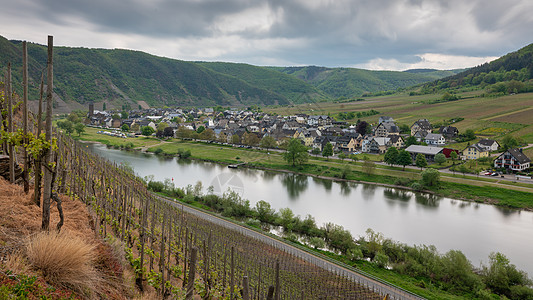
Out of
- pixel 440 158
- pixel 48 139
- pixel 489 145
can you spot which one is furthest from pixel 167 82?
pixel 48 139

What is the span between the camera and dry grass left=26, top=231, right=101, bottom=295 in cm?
351

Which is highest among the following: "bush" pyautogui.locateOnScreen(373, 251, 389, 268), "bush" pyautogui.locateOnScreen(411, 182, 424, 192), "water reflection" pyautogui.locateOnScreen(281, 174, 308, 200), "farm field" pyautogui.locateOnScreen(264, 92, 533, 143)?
"farm field" pyautogui.locateOnScreen(264, 92, 533, 143)

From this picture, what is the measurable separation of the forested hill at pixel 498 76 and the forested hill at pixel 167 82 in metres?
36.4

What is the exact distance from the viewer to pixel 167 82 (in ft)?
386

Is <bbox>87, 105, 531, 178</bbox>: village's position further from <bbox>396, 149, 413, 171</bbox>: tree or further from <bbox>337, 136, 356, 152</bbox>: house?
<bbox>396, 149, 413, 171</bbox>: tree

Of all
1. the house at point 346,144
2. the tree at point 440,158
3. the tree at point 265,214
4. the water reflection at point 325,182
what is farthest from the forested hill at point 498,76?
the tree at point 265,214

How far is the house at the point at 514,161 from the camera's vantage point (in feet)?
92.8

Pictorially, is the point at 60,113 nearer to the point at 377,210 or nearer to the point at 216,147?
the point at 216,147

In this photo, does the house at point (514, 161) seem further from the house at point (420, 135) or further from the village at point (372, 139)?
the house at point (420, 135)

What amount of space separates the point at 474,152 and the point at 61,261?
3801 centimetres

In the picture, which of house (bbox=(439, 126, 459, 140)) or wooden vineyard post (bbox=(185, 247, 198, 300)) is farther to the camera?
house (bbox=(439, 126, 459, 140))

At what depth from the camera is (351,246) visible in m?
14.6

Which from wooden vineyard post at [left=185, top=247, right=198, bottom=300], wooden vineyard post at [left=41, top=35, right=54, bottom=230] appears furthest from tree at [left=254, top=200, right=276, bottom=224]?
wooden vineyard post at [left=41, top=35, right=54, bottom=230]

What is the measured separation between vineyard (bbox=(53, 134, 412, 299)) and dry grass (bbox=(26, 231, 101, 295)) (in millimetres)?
1168
